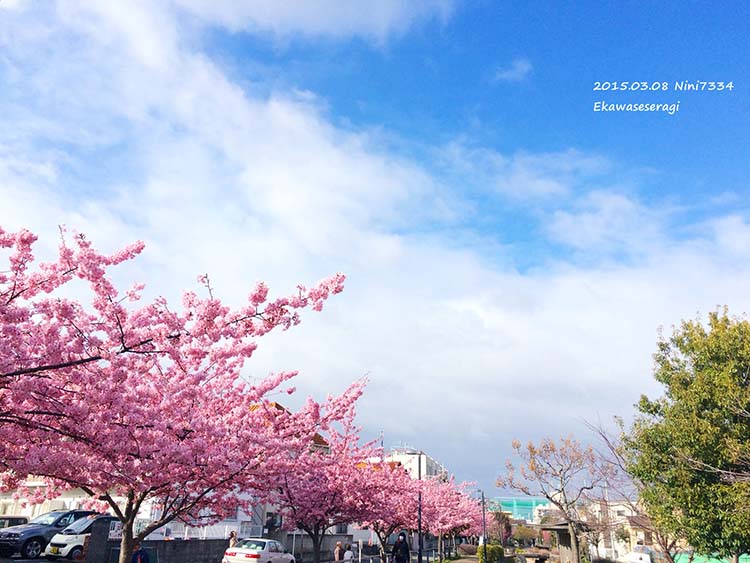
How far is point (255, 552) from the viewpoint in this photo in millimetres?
20234

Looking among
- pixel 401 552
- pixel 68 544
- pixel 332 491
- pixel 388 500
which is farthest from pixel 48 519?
pixel 388 500

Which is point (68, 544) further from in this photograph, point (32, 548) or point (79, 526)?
point (32, 548)

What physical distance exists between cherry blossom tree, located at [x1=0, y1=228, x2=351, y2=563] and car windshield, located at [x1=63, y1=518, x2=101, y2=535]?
9828 millimetres

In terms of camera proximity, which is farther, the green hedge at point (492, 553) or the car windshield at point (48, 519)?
the green hedge at point (492, 553)

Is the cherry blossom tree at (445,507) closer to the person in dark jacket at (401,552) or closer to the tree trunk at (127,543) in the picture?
the person in dark jacket at (401,552)

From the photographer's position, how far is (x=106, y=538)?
1891 centimetres

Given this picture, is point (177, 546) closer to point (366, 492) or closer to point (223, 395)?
point (366, 492)

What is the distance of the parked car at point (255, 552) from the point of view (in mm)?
20094

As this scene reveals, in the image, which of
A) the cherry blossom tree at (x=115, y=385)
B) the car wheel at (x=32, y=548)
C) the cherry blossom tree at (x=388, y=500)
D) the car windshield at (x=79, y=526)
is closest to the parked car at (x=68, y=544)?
the car windshield at (x=79, y=526)

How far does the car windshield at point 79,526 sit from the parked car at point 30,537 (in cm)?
49

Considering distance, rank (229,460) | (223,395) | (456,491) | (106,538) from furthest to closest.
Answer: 1. (456,491)
2. (106,538)
3. (223,395)
4. (229,460)

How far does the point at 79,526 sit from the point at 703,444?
21.4m

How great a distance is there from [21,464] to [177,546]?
16.3 metres

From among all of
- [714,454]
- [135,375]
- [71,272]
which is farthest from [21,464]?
[714,454]
